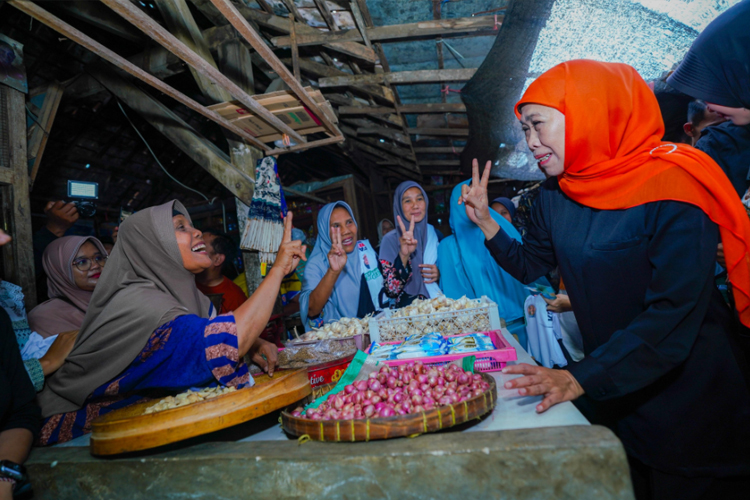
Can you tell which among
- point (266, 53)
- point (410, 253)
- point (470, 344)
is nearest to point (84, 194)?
point (266, 53)

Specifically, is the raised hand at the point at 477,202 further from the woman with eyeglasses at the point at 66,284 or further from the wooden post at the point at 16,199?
the wooden post at the point at 16,199

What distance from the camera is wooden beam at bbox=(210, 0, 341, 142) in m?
1.94

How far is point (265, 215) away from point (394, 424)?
314cm

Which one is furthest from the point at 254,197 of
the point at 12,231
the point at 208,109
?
the point at 12,231

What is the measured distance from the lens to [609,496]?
0.87 m

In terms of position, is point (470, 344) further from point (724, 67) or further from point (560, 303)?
point (724, 67)

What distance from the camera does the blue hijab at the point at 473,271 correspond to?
118 inches

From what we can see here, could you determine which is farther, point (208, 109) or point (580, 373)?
point (208, 109)

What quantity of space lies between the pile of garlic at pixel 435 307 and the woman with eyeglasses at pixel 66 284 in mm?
2090

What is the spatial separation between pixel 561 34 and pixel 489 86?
2.92 feet

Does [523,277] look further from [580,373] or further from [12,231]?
[12,231]

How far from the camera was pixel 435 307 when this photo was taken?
2.13m

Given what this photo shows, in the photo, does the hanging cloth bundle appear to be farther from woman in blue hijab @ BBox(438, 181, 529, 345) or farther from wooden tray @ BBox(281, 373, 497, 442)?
wooden tray @ BBox(281, 373, 497, 442)

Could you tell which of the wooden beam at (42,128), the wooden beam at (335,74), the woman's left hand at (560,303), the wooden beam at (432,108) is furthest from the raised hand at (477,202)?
the wooden beam at (42,128)
